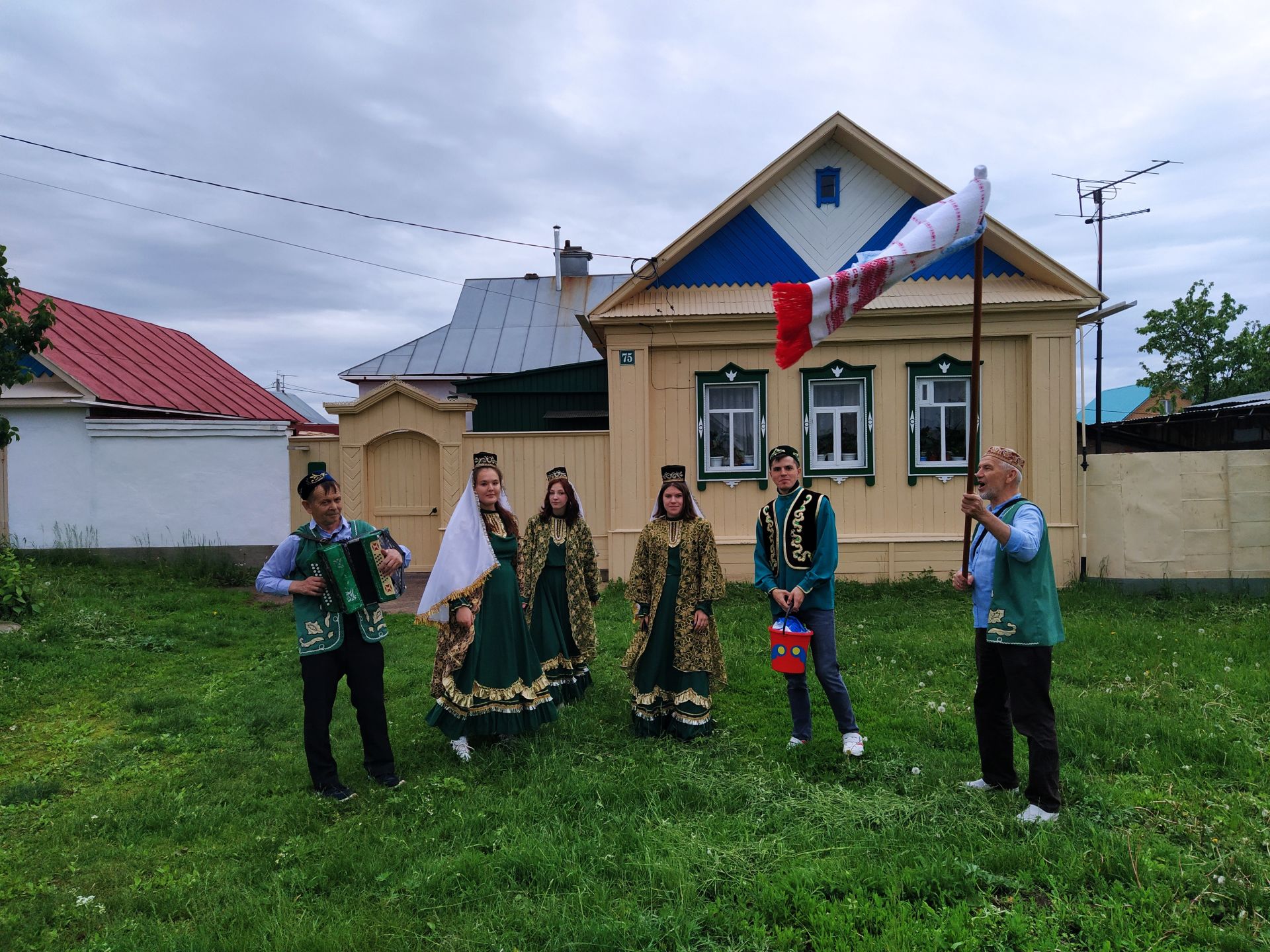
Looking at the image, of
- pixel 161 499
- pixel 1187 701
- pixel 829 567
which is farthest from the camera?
pixel 161 499

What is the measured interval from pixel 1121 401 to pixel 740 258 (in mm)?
40049

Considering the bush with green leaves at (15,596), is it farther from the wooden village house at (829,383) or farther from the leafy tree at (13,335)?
the wooden village house at (829,383)

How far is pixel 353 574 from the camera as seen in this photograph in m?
4.42

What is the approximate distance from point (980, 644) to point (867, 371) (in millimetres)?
7641

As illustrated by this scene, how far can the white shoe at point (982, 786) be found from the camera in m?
4.14

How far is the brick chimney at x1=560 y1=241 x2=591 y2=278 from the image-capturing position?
2278 centimetres

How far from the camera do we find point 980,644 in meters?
4.16

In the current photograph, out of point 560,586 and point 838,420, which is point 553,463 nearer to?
point 838,420

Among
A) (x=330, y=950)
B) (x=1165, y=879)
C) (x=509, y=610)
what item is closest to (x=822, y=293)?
(x=509, y=610)

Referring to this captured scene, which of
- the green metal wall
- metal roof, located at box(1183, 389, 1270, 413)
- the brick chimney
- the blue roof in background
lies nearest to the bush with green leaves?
the green metal wall

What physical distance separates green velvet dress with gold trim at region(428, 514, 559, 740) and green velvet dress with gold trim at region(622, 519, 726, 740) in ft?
2.43

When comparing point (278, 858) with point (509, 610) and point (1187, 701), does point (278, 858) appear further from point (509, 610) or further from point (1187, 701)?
point (1187, 701)

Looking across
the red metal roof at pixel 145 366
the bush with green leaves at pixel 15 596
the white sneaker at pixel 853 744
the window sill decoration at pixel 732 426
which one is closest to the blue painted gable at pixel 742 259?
the window sill decoration at pixel 732 426

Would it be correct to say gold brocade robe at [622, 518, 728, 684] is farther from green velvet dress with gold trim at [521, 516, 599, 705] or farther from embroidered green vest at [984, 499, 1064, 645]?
embroidered green vest at [984, 499, 1064, 645]
